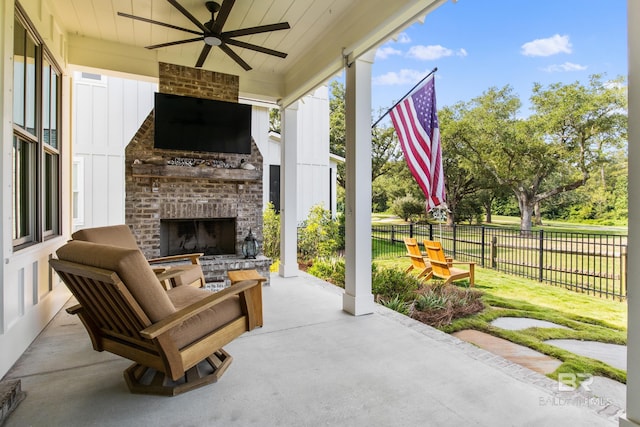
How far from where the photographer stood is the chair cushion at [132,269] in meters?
1.73

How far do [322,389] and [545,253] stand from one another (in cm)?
733

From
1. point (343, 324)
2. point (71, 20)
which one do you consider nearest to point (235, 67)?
point (71, 20)

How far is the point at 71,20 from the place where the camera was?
392cm

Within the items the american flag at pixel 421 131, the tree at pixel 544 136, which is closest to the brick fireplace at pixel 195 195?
the american flag at pixel 421 131

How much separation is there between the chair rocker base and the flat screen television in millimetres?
3256

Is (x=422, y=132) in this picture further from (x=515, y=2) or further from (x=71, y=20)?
(x=515, y=2)

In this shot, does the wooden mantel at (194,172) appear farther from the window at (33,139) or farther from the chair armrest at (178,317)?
the chair armrest at (178,317)

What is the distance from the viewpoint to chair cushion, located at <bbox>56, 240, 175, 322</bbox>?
1.73 meters

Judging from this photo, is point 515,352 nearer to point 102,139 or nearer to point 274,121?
point 102,139

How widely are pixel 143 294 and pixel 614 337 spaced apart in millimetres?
4857

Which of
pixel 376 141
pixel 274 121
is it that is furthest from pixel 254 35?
pixel 376 141

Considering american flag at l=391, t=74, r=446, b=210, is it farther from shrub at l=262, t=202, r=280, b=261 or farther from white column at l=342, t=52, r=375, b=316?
shrub at l=262, t=202, r=280, b=261

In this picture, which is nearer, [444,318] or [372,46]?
[372,46]

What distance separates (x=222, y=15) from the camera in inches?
118
